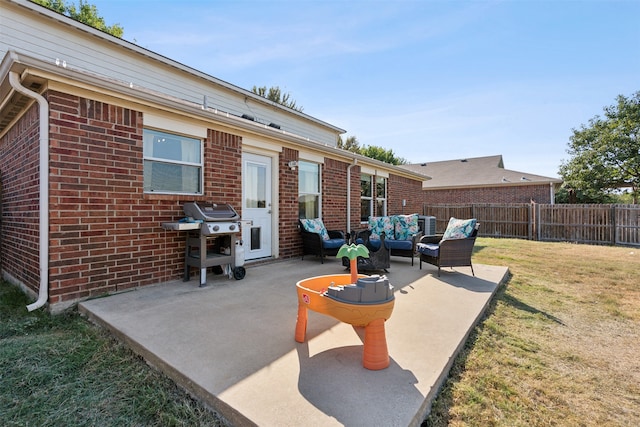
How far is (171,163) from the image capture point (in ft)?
15.4

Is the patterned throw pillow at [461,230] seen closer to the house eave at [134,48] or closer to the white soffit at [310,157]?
the white soffit at [310,157]

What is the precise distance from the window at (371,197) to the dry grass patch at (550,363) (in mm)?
5059

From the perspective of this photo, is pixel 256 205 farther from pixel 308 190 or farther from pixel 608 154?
pixel 608 154

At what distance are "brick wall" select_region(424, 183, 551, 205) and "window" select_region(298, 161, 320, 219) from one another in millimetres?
14536

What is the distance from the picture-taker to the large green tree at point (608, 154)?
57.6 feet

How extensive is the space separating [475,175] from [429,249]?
53.6 feet

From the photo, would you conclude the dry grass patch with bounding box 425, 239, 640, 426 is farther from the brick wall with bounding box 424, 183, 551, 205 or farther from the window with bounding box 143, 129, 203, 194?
the brick wall with bounding box 424, 183, 551, 205

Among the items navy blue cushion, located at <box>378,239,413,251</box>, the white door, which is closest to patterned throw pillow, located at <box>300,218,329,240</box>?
the white door

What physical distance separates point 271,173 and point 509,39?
20.8 feet

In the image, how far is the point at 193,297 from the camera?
3865 millimetres

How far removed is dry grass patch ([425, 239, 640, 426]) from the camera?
1.93m

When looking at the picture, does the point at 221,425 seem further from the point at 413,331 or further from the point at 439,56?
the point at 439,56

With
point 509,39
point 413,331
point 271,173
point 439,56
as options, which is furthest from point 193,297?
point 509,39

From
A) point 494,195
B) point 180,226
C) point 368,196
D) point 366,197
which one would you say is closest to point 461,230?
point 366,197
